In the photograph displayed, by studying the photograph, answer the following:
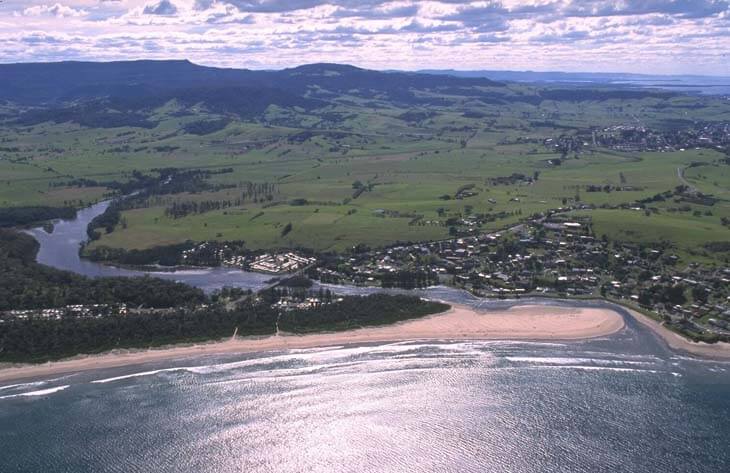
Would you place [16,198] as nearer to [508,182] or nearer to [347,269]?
[347,269]

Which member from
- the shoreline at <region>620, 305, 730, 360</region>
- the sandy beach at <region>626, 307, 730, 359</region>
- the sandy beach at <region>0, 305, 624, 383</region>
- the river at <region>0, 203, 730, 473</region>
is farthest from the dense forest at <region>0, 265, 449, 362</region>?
the sandy beach at <region>626, 307, 730, 359</region>

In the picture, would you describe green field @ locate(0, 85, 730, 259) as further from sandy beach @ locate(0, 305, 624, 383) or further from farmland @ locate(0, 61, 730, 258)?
sandy beach @ locate(0, 305, 624, 383)

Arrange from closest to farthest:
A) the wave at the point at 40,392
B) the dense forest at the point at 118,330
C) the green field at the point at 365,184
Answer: the wave at the point at 40,392, the dense forest at the point at 118,330, the green field at the point at 365,184

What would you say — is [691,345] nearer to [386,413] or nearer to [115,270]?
[386,413]

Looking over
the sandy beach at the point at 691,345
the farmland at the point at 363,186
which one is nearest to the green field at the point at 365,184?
the farmland at the point at 363,186

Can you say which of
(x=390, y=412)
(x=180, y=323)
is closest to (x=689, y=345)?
(x=390, y=412)


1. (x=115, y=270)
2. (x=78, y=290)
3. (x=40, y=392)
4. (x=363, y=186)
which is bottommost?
(x=115, y=270)

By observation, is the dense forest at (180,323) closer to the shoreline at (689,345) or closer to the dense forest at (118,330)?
the dense forest at (118,330)
